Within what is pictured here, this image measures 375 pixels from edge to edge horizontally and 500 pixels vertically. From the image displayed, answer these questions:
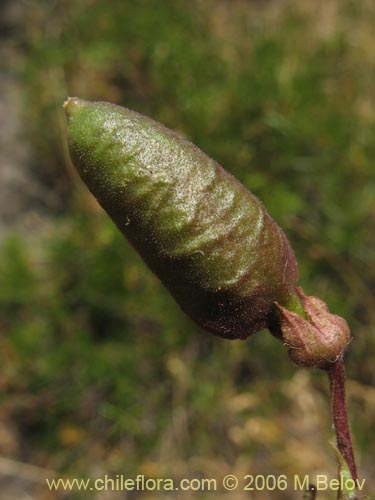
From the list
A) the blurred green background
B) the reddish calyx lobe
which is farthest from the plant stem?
the blurred green background

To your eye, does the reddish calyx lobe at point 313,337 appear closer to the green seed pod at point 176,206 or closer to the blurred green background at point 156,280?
the green seed pod at point 176,206

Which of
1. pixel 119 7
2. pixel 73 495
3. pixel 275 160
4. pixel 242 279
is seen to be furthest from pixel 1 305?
pixel 242 279

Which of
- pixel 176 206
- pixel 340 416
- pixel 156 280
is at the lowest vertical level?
pixel 156 280

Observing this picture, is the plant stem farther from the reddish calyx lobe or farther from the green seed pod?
the green seed pod

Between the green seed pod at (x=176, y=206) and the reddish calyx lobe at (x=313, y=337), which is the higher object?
the green seed pod at (x=176, y=206)

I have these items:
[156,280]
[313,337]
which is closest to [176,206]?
[313,337]

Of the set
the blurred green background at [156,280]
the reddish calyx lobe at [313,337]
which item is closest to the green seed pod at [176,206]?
the reddish calyx lobe at [313,337]

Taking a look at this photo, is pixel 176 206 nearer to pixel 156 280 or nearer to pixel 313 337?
pixel 313 337
